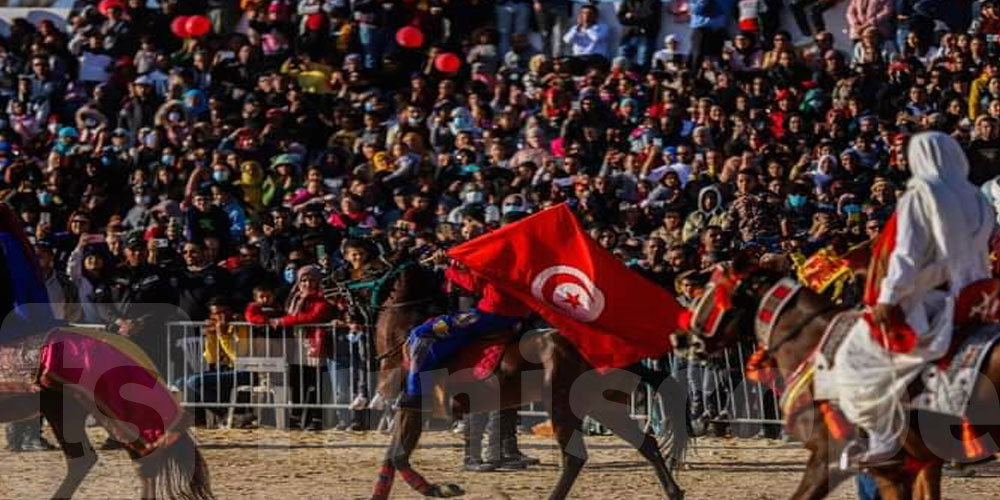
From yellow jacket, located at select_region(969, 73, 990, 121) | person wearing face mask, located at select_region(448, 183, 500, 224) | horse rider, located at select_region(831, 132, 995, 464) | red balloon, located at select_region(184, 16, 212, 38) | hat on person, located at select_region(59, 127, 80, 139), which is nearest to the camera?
horse rider, located at select_region(831, 132, 995, 464)

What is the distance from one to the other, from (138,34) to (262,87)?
2408 millimetres

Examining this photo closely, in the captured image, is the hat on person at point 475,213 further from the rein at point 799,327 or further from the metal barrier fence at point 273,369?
the rein at point 799,327

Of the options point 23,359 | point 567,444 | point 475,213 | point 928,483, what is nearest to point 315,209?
point 475,213

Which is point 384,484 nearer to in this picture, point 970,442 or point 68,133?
point 970,442

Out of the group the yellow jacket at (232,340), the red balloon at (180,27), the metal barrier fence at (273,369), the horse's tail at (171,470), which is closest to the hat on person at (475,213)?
the metal barrier fence at (273,369)

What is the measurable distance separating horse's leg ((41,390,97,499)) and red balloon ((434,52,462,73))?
10212mm

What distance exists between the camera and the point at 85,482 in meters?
13.7

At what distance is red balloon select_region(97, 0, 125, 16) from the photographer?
2278 centimetres

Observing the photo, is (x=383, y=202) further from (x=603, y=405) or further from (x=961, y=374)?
(x=961, y=374)

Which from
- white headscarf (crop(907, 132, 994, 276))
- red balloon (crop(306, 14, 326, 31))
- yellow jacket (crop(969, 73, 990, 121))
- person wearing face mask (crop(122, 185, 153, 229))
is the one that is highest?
red balloon (crop(306, 14, 326, 31))

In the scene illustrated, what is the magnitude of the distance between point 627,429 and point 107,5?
12.2 metres

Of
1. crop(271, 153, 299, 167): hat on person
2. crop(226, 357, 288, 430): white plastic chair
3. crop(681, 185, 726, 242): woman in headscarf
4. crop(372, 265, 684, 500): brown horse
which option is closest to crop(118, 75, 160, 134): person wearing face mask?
crop(271, 153, 299, 167): hat on person

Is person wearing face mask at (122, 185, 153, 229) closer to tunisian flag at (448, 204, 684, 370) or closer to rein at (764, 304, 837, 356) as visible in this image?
tunisian flag at (448, 204, 684, 370)

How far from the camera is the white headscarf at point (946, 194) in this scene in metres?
8.51
